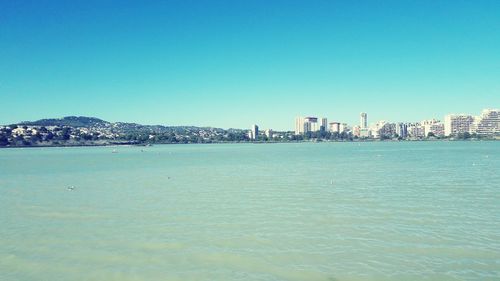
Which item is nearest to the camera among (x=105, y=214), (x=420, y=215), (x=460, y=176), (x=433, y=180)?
(x=420, y=215)

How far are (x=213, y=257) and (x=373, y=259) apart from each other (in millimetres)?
4082

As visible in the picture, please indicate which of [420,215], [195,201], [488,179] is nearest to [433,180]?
[488,179]

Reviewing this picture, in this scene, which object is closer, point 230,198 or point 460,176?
point 230,198

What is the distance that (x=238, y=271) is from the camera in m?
10.9

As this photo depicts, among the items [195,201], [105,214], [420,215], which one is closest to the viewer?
[420,215]

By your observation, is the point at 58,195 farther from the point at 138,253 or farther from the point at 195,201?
the point at 138,253

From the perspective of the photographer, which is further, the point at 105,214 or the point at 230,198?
the point at 230,198

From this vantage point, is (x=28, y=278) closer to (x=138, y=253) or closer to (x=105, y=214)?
(x=138, y=253)

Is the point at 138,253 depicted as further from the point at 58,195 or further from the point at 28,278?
the point at 58,195

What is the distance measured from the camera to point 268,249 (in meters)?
12.7

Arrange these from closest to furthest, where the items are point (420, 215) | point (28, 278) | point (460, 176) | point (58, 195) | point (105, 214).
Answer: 1. point (28, 278)
2. point (420, 215)
3. point (105, 214)
4. point (58, 195)
5. point (460, 176)

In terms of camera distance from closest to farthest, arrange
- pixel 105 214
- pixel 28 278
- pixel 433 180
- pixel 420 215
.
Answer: pixel 28 278 → pixel 420 215 → pixel 105 214 → pixel 433 180

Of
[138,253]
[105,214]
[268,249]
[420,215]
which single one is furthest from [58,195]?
[420,215]

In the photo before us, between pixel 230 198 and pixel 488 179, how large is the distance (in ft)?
57.0
